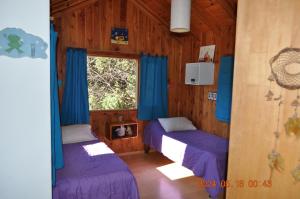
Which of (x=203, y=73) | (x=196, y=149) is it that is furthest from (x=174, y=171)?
(x=203, y=73)

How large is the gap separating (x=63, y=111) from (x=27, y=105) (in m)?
2.25

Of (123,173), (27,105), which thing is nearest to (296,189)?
(123,173)

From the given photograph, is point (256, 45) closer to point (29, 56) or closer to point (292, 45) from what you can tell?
point (292, 45)

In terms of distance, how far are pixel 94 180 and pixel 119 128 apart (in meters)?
2.02

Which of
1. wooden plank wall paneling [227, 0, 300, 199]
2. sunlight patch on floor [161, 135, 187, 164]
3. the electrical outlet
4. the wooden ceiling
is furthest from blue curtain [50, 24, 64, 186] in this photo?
the electrical outlet

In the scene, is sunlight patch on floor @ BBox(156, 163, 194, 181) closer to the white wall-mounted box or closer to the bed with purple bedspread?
the bed with purple bedspread

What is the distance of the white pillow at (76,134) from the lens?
10.8 ft

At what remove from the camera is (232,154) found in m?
1.38

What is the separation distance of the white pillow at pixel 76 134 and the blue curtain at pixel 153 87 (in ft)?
4.00

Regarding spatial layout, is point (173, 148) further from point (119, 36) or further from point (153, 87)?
point (119, 36)

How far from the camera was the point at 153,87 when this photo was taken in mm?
4473

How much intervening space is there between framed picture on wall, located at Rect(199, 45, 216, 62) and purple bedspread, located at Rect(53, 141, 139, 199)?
101 inches

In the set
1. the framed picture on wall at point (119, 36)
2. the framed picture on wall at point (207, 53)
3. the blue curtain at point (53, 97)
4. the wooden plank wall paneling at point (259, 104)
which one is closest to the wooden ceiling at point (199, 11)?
the framed picture on wall at point (207, 53)

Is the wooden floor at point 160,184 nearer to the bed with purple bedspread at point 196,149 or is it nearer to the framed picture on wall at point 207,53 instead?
the bed with purple bedspread at point 196,149
